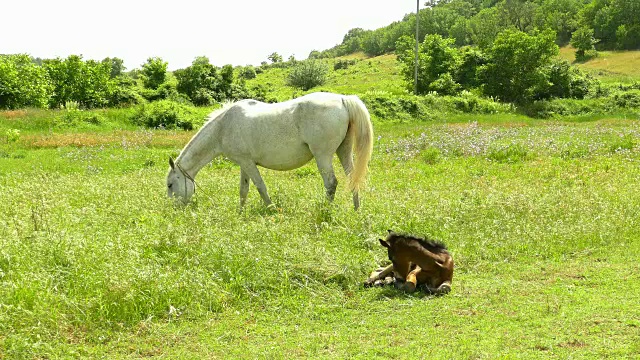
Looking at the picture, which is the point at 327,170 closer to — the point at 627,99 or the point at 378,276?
the point at 378,276

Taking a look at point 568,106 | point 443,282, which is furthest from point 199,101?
point 443,282

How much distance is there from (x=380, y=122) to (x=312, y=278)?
26790 millimetres

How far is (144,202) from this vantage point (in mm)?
9438

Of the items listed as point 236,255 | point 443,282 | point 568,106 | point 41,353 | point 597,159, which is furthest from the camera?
point 568,106

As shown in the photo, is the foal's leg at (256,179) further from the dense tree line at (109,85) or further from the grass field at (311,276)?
the dense tree line at (109,85)

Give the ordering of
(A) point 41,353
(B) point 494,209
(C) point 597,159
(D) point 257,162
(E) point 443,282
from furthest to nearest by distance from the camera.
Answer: (C) point 597,159, (D) point 257,162, (B) point 494,209, (E) point 443,282, (A) point 41,353

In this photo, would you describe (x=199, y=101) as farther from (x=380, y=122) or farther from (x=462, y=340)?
(x=462, y=340)

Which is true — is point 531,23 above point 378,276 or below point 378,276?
above

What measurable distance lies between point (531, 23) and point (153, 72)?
268 ft

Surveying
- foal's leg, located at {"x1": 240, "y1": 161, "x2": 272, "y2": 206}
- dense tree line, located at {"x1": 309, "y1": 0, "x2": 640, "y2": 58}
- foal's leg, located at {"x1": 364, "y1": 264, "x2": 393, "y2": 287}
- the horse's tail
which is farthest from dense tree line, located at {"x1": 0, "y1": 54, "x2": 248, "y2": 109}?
dense tree line, located at {"x1": 309, "y1": 0, "x2": 640, "y2": 58}

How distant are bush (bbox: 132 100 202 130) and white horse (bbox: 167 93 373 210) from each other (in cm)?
2095

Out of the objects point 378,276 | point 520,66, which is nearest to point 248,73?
point 520,66

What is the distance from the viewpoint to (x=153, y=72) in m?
42.0

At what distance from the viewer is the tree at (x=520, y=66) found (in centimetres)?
4088
